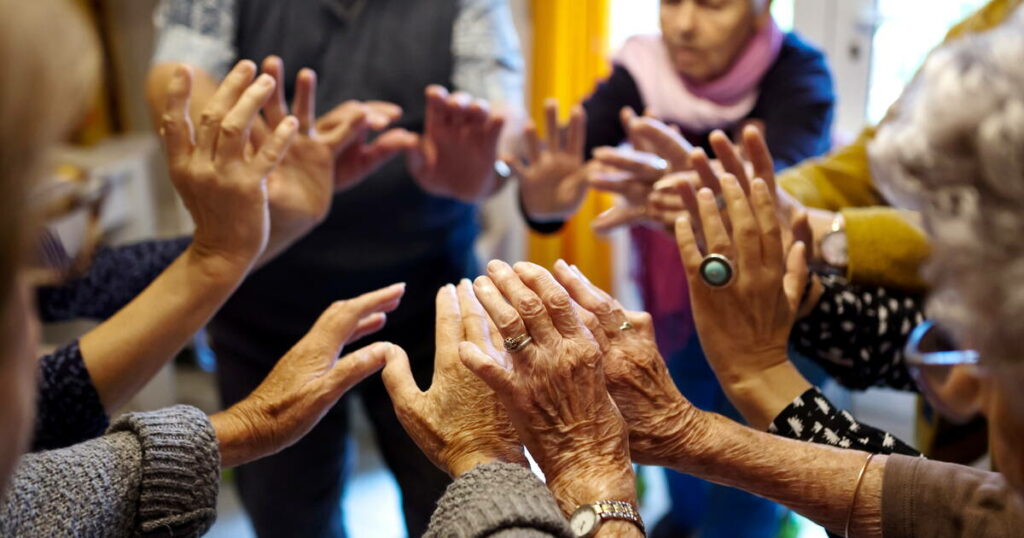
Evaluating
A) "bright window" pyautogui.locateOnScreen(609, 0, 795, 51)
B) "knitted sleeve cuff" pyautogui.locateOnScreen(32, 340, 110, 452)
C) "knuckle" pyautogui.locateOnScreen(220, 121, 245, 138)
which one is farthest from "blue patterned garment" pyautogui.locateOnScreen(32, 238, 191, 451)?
"bright window" pyautogui.locateOnScreen(609, 0, 795, 51)

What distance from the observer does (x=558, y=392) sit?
A: 0.83 meters

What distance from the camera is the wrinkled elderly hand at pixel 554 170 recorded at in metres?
1.63

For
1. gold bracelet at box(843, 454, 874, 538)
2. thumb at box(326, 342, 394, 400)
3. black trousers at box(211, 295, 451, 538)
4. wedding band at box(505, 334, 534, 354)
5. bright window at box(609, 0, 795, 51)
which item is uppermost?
bright window at box(609, 0, 795, 51)

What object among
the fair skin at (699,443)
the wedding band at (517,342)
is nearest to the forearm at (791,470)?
the fair skin at (699,443)

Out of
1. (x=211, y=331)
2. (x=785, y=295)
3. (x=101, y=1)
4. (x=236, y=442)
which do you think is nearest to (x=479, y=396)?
(x=236, y=442)

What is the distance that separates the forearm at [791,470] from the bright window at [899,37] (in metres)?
2.00

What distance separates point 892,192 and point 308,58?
1.07 meters

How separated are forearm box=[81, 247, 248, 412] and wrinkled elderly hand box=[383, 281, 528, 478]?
0.31 metres

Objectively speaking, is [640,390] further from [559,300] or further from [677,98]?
[677,98]

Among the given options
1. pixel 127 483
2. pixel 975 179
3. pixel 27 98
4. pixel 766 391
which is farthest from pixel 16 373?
pixel 766 391

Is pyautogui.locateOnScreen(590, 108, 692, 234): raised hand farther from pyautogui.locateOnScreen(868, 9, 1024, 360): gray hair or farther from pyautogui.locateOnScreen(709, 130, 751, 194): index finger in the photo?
pyautogui.locateOnScreen(868, 9, 1024, 360): gray hair

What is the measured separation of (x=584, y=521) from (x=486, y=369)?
16 centimetres

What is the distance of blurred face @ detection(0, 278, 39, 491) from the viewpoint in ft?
1.82

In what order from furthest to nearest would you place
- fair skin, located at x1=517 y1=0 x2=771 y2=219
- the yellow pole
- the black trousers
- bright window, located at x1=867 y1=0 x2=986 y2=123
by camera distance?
the yellow pole
bright window, located at x1=867 y1=0 x2=986 y2=123
fair skin, located at x1=517 y1=0 x2=771 y2=219
the black trousers
